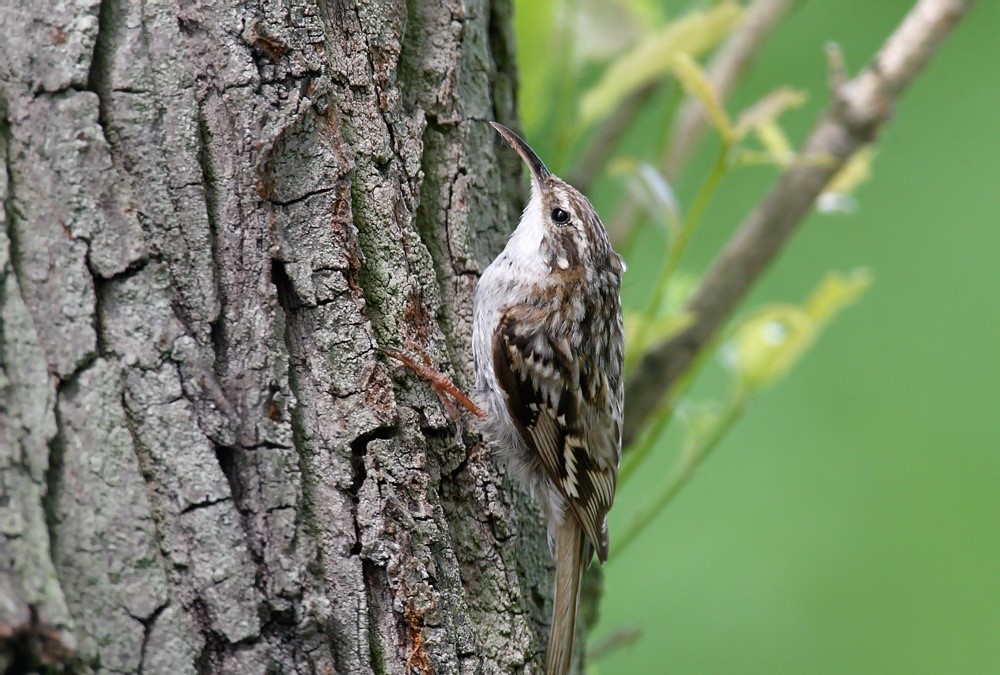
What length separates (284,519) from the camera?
4.44 feet

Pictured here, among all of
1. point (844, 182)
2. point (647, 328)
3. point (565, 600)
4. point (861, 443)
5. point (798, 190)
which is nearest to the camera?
point (565, 600)

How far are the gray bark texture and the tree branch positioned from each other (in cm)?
87

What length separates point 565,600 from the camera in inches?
68.4

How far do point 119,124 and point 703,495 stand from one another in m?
3.83

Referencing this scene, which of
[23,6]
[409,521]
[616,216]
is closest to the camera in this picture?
[23,6]

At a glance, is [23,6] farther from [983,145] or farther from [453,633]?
[983,145]

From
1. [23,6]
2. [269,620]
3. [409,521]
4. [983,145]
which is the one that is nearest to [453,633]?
[409,521]

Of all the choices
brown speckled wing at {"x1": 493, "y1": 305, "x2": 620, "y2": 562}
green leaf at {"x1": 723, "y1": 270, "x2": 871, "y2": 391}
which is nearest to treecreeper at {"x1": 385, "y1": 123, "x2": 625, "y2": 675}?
brown speckled wing at {"x1": 493, "y1": 305, "x2": 620, "y2": 562}

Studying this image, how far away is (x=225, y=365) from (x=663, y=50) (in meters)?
1.07

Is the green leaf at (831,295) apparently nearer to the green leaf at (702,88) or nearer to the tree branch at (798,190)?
the tree branch at (798,190)

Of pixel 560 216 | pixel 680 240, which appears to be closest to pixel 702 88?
pixel 680 240

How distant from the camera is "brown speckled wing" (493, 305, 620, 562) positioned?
2098mm

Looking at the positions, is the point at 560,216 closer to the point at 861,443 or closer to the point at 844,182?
the point at 844,182

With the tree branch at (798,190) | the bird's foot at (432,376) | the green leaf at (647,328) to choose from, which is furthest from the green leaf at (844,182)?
the bird's foot at (432,376)
